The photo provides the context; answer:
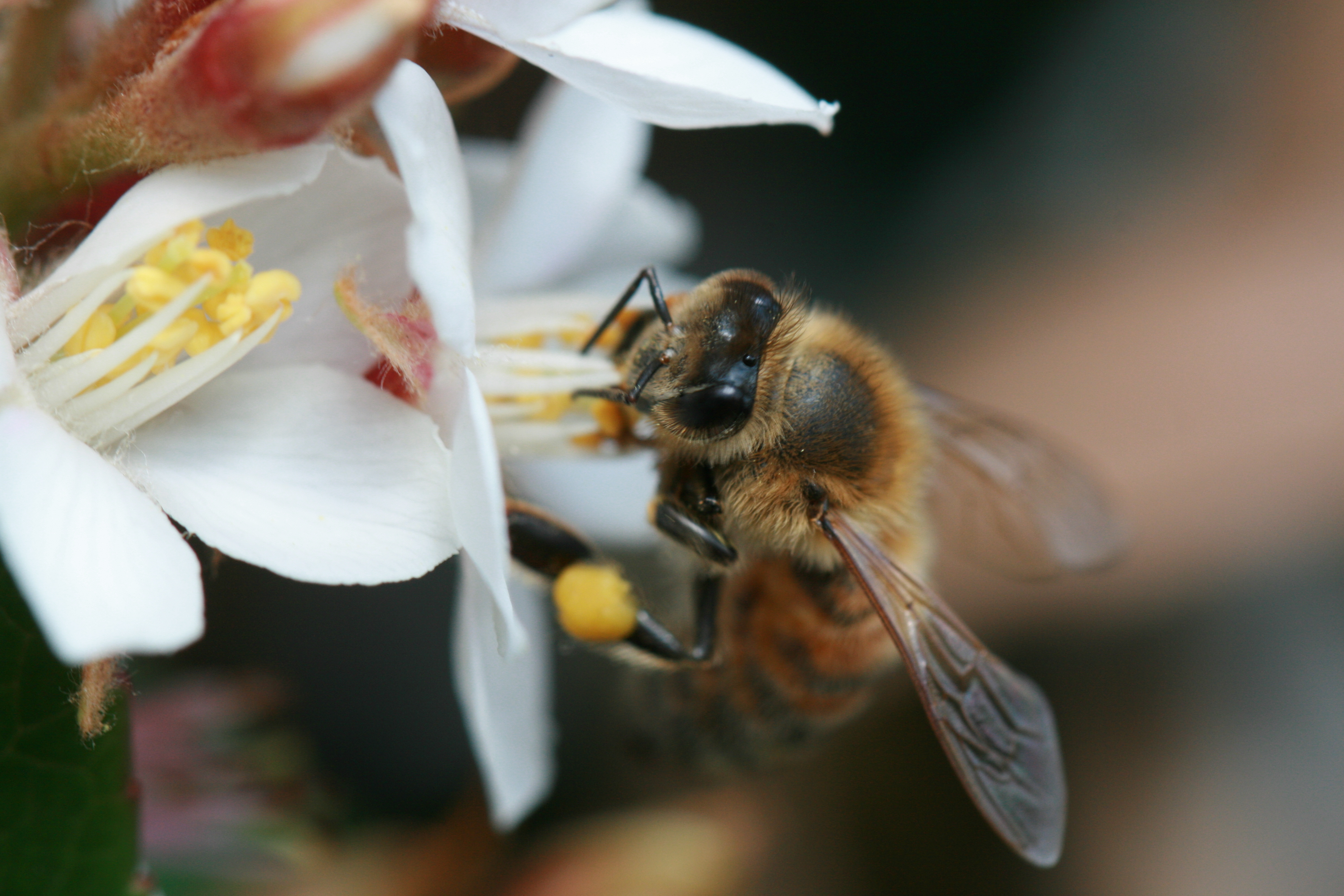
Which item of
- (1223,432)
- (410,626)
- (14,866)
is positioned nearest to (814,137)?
(1223,432)

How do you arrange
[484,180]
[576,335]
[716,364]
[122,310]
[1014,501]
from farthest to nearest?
[1014,501]
[484,180]
[576,335]
[716,364]
[122,310]

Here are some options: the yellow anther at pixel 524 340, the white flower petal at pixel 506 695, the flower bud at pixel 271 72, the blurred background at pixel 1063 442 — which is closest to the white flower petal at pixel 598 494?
the white flower petal at pixel 506 695

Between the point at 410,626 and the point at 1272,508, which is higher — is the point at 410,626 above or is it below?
below

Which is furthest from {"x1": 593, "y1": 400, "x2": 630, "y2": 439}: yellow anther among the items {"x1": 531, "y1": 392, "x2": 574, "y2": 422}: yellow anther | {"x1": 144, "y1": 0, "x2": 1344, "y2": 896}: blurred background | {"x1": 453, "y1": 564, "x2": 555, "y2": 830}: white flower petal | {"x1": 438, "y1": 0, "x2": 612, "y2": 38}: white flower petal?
{"x1": 144, "y1": 0, "x2": 1344, "y2": 896}: blurred background

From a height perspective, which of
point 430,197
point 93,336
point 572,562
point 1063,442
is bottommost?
point 1063,442

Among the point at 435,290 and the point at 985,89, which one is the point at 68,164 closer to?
the point at 435,290

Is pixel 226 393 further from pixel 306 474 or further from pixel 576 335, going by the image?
pixel 576 335

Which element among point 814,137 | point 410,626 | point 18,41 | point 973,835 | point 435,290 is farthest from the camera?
point 814,137

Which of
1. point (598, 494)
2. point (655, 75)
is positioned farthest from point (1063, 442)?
point (655, 75)
